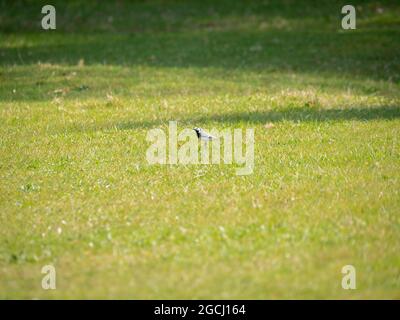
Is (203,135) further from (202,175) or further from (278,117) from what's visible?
(278,117)

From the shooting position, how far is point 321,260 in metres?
8.34

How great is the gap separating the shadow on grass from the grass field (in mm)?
48

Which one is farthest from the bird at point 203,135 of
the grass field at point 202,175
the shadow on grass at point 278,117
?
the shadow on grass at point 278,117

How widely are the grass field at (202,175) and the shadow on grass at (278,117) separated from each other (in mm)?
48

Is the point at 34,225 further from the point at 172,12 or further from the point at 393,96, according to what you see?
the point at 172,12

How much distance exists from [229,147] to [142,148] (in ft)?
5.53

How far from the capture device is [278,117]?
15695 mm

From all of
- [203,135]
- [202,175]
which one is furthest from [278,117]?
[202,175]

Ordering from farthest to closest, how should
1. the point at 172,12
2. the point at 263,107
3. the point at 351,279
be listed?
the point at 172,12, the point at 263,107, the point at 351,279

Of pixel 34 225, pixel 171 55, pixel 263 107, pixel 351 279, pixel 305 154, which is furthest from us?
pixel 171 55

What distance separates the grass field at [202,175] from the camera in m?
8.19

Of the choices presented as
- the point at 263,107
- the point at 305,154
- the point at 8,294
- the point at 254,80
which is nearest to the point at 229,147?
the point at 305,154

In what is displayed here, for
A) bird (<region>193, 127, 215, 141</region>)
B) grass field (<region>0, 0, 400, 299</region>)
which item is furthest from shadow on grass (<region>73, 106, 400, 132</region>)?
bird (<region>193, 127, 215, 141</region>)

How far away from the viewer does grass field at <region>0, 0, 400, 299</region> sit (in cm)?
819
